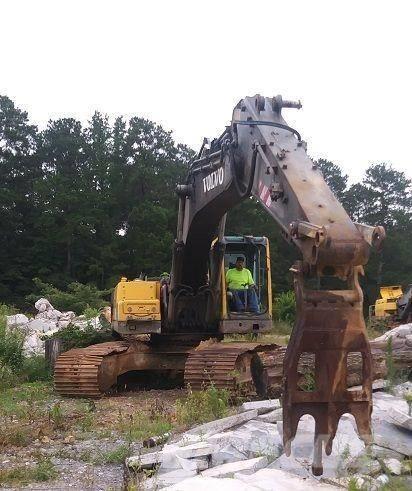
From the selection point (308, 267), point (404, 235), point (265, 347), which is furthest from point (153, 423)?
point (404, 235)

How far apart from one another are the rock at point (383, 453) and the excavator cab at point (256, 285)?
5167 mm

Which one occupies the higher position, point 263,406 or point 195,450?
point 263,406

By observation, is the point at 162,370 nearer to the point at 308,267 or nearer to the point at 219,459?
the point at 219,459

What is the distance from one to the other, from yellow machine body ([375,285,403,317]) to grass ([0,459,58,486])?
24.3 meters

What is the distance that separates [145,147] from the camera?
52375 mm

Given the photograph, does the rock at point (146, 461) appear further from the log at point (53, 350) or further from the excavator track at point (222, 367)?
the log at point (53, 350)

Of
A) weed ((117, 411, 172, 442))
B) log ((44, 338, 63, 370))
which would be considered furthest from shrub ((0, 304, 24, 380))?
weed ((117, 411, 172, 442))

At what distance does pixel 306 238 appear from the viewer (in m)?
4.80

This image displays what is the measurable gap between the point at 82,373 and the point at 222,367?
219 centimetres

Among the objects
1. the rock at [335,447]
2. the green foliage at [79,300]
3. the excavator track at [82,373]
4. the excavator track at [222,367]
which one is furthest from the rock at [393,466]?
the green foliage at [79,300]

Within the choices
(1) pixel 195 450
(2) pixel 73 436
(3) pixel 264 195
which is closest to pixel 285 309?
(2) pixel 73 436

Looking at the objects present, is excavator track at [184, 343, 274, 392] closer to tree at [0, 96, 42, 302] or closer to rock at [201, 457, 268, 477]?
rock at [201, 457, 268, 477]

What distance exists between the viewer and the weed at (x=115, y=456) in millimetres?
6328

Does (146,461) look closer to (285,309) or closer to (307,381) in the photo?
(307,381)
